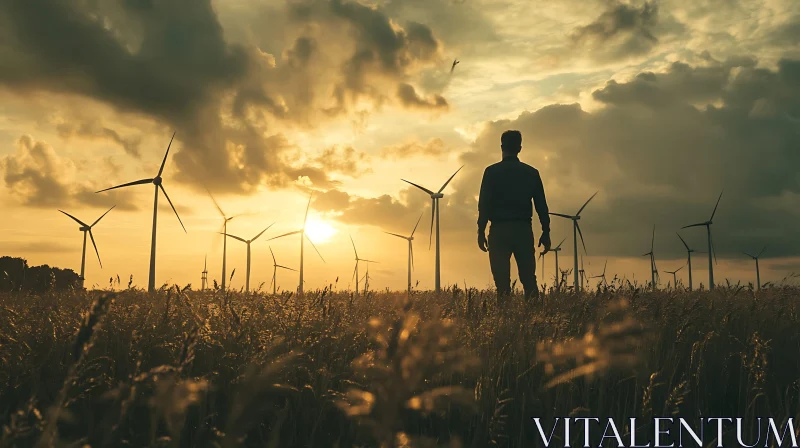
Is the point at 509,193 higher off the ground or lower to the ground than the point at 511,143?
lower

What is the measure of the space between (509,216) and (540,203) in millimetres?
863

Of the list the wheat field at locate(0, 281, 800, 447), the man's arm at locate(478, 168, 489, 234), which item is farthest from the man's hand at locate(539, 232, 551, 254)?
the wheat field at locate(0, 281, 800, 447)

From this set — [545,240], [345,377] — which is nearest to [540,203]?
[545,240]

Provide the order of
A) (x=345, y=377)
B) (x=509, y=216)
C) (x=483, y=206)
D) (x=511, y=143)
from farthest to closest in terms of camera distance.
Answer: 1. (x=511, y=143)
2. (x=483, y=206)
3. (x=509, y=216)
4. (x=345, y=377)

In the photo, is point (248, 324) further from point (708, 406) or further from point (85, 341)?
point (708, 406)

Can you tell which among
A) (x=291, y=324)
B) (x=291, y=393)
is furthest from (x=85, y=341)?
(x=291, y=324)

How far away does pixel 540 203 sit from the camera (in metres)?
11.0

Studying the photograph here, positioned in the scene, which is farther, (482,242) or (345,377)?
(482,242)

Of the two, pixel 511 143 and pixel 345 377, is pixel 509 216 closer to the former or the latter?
pixel 511 143

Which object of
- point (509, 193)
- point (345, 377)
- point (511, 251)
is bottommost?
point (345, 377)

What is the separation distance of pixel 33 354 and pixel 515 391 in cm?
349

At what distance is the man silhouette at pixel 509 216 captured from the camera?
34.6ft

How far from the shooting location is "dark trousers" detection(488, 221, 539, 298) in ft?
34.5

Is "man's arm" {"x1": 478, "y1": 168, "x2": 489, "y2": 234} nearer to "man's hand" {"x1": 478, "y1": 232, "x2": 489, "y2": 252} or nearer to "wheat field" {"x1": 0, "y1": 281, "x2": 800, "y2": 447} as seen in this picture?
"man's hand" {"x1": 478, "y1": 232, "x2": 489, "y2": 252}
